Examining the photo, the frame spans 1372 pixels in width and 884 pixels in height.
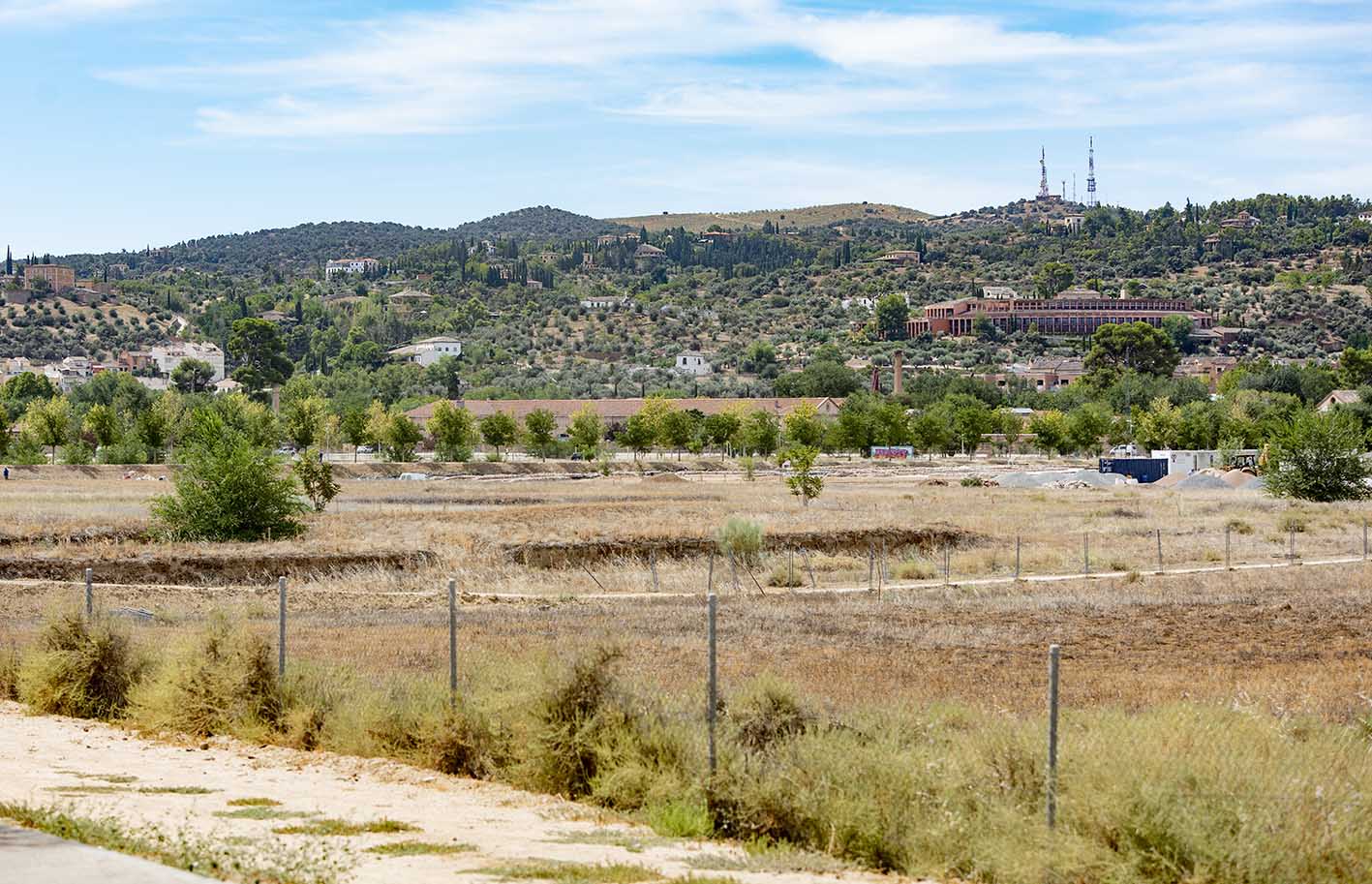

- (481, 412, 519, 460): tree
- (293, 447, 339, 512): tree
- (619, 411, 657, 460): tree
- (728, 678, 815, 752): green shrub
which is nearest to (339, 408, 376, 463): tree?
(481, 412, 519, 460): tree

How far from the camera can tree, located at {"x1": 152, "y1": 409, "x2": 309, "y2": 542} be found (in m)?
49.5

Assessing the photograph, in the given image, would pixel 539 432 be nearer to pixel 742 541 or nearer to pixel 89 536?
pixel 89 536

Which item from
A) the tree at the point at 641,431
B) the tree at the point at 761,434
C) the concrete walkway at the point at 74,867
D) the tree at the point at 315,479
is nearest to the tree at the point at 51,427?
the tree at the point at 641,431

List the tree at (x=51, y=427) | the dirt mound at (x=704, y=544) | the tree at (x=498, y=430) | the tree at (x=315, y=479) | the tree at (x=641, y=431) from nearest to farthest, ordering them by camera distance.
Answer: the dirt mound at (x=704, y=544), the tree at (x=315, y=479), the tree at (x=51, y=427), the tree at (x=498, y=430), the tree at (x=641, y=431)

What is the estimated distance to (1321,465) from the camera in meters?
73.9

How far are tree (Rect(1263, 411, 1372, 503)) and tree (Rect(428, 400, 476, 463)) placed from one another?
63.7 meters

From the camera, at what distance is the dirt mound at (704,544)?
46938mm

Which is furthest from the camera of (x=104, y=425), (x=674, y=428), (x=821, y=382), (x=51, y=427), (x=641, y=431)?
(x=821, y=382)

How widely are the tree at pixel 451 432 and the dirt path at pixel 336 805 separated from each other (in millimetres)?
99508

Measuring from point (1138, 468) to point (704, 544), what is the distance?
2153 inches

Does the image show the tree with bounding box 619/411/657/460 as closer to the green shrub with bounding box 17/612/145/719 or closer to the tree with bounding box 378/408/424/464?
A: the tree with bounding box 378/408/424/464

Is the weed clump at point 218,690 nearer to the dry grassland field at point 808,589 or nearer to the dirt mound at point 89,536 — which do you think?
the dry grassland field at point 808,589

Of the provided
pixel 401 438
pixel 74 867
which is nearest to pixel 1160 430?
pixel 401 438

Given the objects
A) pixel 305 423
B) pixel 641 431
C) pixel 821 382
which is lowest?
pixel 641 431
